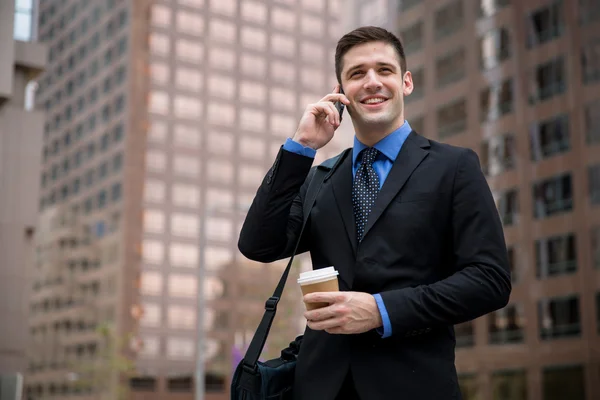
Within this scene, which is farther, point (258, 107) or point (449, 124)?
point (258, 107)

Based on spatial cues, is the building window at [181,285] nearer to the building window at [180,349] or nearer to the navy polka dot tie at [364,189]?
the building window at [180,349]

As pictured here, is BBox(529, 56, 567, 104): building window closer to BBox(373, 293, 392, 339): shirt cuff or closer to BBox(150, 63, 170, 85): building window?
BBox(373, 293, 392, 339): shirt cuff

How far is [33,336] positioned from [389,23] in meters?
69.9

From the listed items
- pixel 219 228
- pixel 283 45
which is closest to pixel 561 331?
pixel 219 228

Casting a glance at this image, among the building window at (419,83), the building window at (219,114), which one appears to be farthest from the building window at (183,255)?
the building window at (419,83)

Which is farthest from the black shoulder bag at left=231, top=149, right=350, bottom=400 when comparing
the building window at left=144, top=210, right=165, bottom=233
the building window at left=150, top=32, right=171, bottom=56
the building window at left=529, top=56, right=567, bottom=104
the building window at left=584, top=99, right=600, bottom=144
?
the building window at left=150, top=32, right=171, bottom=56

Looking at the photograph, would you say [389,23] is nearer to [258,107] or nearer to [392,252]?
[392,252]

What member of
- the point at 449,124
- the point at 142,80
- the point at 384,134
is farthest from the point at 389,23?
the point at 142,80

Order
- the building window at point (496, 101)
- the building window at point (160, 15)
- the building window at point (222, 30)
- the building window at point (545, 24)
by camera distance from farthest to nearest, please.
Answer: the building window at point (222, 30) < the building window at point (160, 15) < the building window at point (496, 101) < the building window at point (545, 24)

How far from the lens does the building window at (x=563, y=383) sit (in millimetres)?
32406

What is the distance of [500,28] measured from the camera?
125 ft

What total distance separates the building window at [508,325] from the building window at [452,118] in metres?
9.11

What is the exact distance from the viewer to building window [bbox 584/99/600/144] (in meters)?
32.4

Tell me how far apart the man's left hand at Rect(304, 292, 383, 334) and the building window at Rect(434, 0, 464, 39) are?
131 ft
